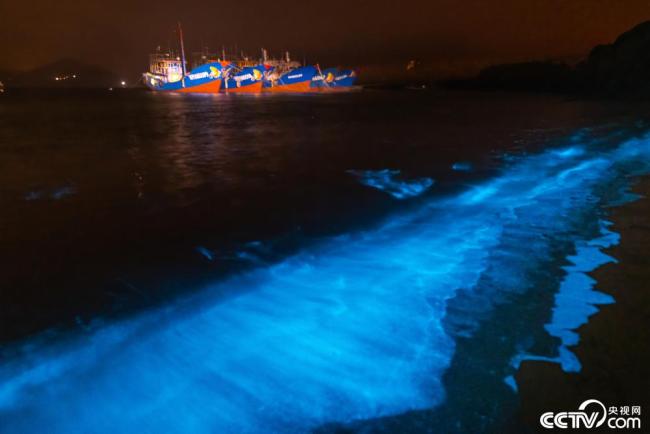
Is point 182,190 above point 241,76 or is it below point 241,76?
below

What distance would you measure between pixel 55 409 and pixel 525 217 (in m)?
6.48

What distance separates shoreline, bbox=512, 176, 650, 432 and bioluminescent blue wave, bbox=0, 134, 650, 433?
0.20 meters

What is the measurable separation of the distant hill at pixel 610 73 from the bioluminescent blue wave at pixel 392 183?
3257 centimetres

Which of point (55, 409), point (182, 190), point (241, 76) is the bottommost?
point (55, 409)

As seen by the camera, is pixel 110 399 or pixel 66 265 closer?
pixel 110 399

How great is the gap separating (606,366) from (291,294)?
114 inches

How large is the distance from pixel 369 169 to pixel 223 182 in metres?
3.82

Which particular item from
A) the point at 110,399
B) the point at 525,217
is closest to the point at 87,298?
the point at 110,399

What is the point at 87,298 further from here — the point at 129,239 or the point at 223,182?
the point at 223,182

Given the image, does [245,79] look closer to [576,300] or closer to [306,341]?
[306,341]

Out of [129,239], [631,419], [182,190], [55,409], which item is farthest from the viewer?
[182,190]

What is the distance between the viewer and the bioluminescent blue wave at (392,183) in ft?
28.2

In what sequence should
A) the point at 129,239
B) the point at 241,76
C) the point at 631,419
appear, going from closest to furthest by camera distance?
the point at 631,419
the point at 129,239
the point at 241,76

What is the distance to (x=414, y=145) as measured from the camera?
47.8ft
